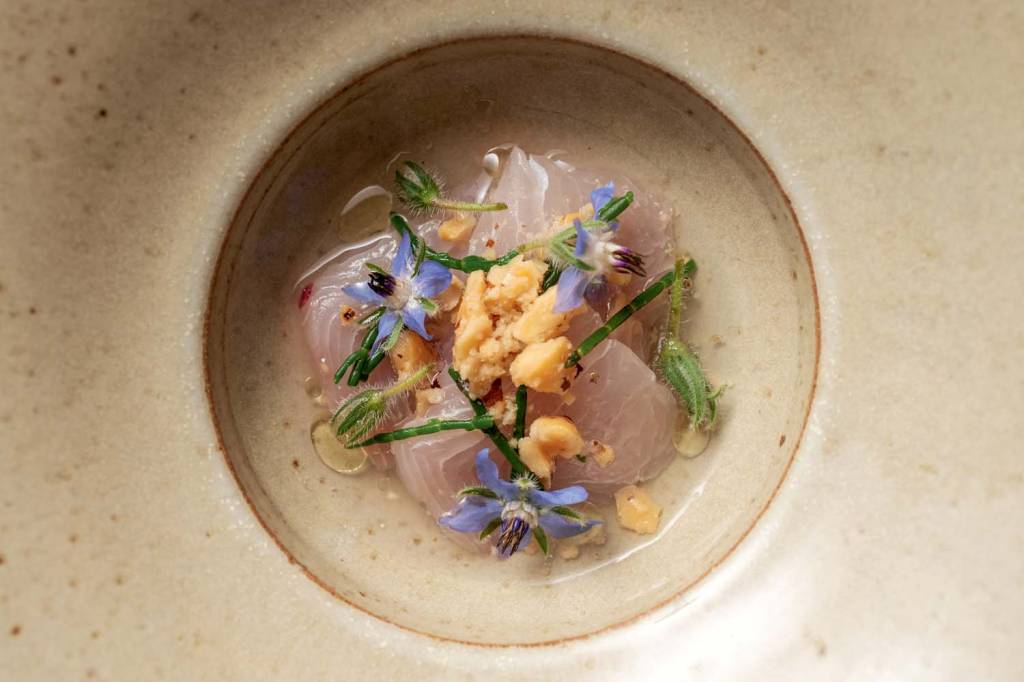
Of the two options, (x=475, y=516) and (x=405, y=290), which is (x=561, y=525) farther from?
(x=405, y=290)

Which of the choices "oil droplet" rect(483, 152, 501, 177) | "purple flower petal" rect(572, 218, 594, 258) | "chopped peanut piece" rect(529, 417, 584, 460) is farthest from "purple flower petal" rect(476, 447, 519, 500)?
"oil droplet" rect(483, 152, 501, 177)

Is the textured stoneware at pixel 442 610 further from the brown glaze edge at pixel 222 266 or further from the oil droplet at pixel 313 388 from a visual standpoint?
the oil droplet at pixel 313 388

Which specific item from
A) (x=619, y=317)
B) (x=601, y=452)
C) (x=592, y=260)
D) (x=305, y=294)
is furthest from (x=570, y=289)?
(x=305, y=294)

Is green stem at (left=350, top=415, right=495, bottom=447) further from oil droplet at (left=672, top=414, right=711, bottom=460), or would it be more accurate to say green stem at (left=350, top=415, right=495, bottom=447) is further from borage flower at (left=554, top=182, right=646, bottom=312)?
oil droplet at (left=672, top=414, right=711, bottom=460)

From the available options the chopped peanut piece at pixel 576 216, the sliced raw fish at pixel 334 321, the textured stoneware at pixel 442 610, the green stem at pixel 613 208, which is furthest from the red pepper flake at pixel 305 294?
the green stem at pixel 613 208

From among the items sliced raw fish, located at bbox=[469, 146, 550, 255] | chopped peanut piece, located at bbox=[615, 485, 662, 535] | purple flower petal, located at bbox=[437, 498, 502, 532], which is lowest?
chopped peanut piece, located at bbox=[615, 485, 662, 535]

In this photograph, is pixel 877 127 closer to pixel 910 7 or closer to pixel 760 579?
pixel 910 7
